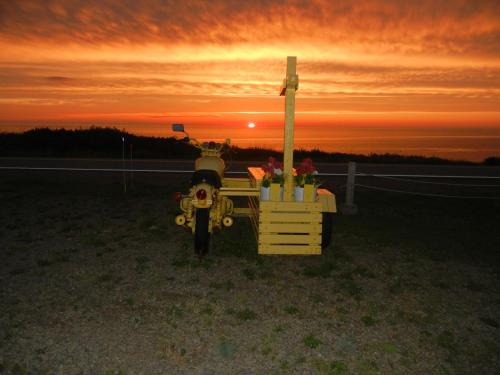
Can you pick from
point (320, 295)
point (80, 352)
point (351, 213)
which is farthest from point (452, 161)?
point (80, 352)

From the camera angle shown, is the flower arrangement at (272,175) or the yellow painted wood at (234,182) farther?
the yellow painted wood at (234,182)

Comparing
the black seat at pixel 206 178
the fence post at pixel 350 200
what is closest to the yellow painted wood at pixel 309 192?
the black seat at pixel 206 178

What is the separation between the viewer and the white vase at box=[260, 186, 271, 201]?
6998 mm

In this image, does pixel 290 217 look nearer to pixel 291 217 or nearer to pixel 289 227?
pixel 291 217

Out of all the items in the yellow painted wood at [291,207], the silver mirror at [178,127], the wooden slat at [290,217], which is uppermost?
the silver mirror at [178,127]

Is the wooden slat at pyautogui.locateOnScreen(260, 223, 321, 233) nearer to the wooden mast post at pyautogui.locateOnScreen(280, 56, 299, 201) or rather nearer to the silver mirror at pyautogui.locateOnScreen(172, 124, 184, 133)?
the wooden mast post at pyautogui.locateOnScreen(280, 56, 299, 201)

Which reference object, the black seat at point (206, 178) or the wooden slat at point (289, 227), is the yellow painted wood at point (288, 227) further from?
the black seat at point (206, 178)

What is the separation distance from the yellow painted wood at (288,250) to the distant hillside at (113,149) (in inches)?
702

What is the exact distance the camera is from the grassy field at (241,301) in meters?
3.95

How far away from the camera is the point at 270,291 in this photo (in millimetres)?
5492

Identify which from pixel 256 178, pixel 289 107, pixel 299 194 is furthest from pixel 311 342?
pixel 256 178

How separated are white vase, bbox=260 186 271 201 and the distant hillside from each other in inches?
690

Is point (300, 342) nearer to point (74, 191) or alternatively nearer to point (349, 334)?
point (349, 334)

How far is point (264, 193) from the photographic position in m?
7.02
